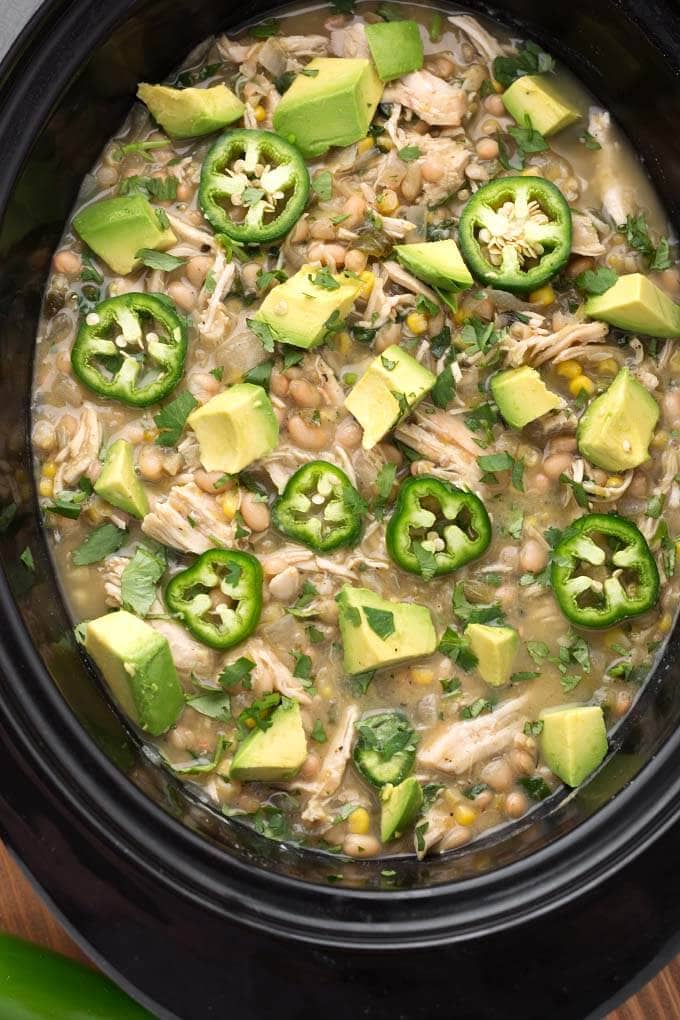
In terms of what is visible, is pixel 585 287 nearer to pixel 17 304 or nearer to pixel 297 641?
pixel 297 641

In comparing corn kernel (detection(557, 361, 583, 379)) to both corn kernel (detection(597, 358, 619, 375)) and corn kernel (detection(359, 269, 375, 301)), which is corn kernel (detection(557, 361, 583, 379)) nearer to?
corn kernel (detection(597, 358, 619, 375))

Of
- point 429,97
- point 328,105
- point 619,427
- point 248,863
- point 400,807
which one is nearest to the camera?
point 248,863

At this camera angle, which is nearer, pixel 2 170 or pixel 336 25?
pixel 2 170

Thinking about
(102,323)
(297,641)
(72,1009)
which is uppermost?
(102,323)

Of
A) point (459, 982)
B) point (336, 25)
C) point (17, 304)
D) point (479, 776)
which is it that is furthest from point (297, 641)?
point (336, 25)

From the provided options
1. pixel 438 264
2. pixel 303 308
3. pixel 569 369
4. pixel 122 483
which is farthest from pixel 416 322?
pixel 122 483

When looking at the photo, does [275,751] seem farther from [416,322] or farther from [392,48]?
[392,48]
